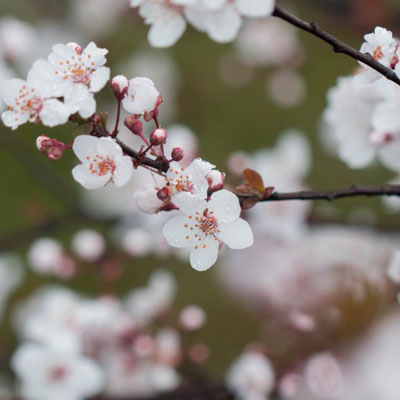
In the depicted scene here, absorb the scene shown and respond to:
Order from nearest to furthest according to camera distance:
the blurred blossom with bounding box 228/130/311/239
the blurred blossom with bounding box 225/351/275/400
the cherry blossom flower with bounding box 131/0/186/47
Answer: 1. the cherry blossom flower with bounding box 131/0/186/47
2. the blurred blossom with bounding box 225/351/275/400
3. the blurred blossom with bounding box 228/130/311/239

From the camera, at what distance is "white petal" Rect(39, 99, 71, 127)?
0.63 m

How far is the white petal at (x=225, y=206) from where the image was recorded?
2.19 ft

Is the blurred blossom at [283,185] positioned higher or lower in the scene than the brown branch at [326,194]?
higher

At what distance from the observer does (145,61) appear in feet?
9.49

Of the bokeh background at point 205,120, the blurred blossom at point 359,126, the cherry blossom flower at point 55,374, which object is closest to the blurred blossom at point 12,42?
the bokeh background at point 205,120

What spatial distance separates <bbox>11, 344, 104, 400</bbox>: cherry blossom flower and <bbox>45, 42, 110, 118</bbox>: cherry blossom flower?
2.37 feet

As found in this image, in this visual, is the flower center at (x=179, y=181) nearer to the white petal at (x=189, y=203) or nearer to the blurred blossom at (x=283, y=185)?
the white petal at (x=189, y=203)

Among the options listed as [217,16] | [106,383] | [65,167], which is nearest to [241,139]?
[65,167]

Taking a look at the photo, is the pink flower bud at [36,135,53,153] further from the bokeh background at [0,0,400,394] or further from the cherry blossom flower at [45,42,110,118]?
the bokeh background at [0,0,400,394]

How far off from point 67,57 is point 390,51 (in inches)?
14.7

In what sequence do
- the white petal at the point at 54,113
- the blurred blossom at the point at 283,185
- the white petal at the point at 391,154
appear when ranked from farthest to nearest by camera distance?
the blurred blossom at the point at 283,185 → the white petal at the point at 391,154 → the white petal at the point at 54,113

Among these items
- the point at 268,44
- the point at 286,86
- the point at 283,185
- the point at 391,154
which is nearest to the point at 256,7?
the point at 391,154

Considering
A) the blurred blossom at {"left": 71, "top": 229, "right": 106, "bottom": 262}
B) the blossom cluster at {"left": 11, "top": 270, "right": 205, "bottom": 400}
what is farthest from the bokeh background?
the blossom cluster at {"left": 11, "top": 270, "right": 205, "bottom": 400}

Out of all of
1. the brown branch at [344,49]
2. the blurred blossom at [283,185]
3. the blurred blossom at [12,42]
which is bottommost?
the brown branch at [344,49]
